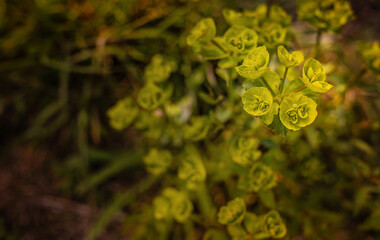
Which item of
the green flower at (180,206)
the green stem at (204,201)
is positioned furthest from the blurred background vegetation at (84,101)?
the green flower at (180,206)

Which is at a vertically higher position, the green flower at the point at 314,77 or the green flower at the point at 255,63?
the green flower at the point at 255,63

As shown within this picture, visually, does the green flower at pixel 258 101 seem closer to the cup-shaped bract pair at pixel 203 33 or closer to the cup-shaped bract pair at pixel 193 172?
the cup-shaped bract pair at pixel 203 33

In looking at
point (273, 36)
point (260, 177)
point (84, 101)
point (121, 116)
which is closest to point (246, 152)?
point (260, 177)

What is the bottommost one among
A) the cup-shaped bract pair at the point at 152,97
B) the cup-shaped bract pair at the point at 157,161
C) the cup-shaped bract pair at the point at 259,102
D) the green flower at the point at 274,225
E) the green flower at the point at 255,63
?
the green flower at the point at 274,225

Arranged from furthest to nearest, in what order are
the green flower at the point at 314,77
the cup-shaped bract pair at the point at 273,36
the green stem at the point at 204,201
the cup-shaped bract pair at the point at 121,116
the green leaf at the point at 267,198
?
the green stem at the point at 204,201 → the cup-shaped bract pair at the point at 121,116 → the green leaf at the point at 267,198 → the cup-shaped bract pair at the point at 273,36 → the green flower at the point at 314,77

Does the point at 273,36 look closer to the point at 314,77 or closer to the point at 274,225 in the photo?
the point at 314,77

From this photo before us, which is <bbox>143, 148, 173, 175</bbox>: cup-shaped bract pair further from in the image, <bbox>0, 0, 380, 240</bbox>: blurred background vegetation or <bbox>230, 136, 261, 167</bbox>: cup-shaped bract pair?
<bbox>0, 0, 380, 240</bbox>: blurred background vegetation

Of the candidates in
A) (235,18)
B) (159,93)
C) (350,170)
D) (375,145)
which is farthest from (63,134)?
(375,145)
